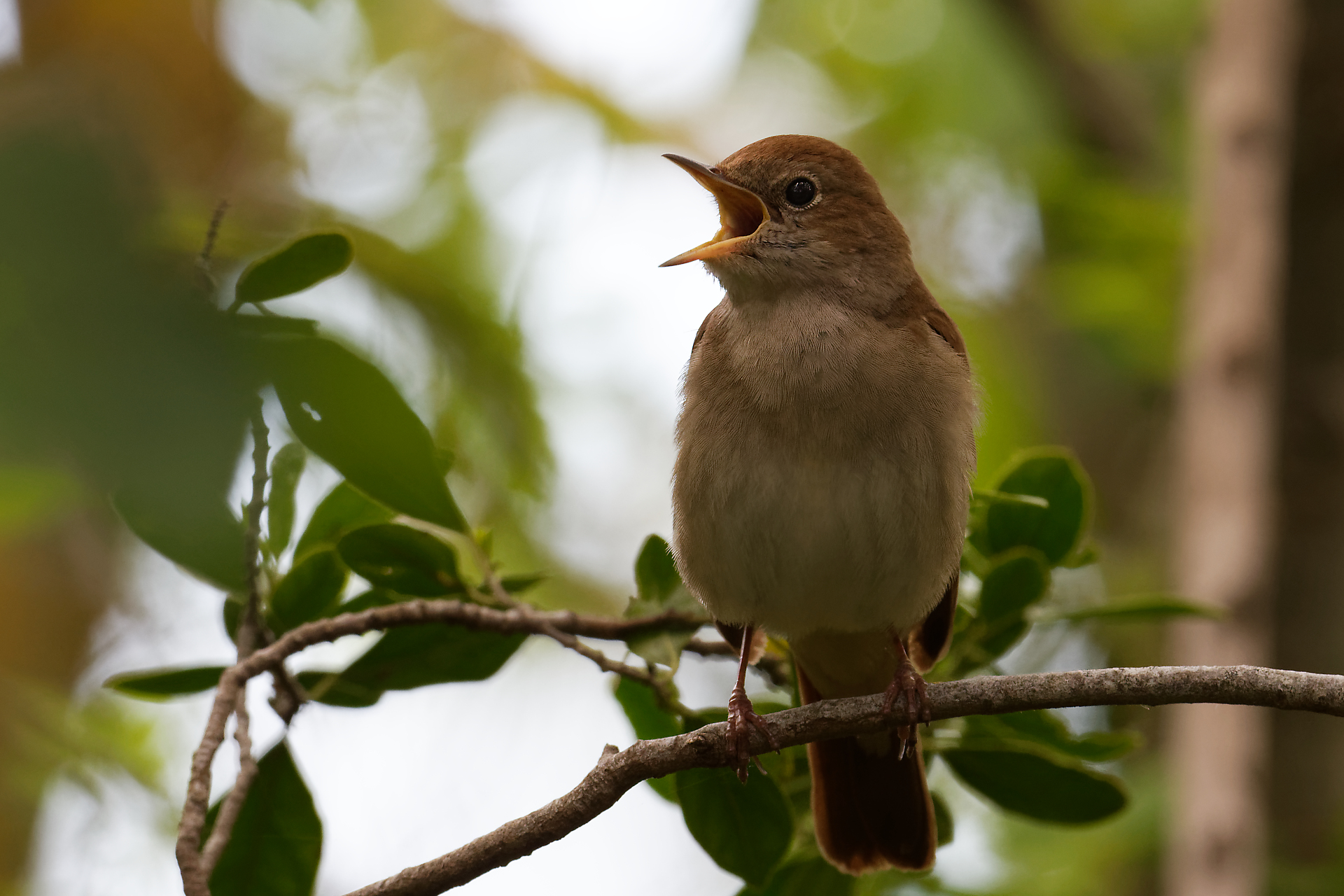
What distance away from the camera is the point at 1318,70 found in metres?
5.86

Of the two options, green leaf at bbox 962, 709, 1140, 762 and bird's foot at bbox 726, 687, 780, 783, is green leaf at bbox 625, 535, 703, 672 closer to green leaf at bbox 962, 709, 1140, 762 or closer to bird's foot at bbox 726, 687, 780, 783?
bird's foot at bbox 726, 687, 780, 783

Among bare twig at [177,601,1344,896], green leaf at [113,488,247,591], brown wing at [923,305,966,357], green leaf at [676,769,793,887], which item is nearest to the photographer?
green leaf at [113,488,247,591]

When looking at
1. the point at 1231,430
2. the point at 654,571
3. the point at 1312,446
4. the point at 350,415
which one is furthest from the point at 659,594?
the point at 1312,446

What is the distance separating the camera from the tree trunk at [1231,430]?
12.0ft

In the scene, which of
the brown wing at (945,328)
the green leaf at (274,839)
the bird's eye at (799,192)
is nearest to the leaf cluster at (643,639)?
the green leaf at (274,839)

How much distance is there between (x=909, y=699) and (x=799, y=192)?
1745mm

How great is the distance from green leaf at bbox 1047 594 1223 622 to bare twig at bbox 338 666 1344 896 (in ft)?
1.56

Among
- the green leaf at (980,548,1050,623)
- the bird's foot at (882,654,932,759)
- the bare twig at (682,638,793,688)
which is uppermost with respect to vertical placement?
the green leaf at (980,548,1050,623)

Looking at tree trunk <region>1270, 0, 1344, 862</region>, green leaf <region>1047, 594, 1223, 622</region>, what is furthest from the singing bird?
tree trunk <region>1270, 0, 1344, 862</region>

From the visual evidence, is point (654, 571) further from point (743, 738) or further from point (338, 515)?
point (338, 515)

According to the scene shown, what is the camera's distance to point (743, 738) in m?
2.67

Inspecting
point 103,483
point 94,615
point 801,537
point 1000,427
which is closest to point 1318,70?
point 1000,427

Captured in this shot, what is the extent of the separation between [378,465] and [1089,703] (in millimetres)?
1340

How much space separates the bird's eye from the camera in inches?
151
